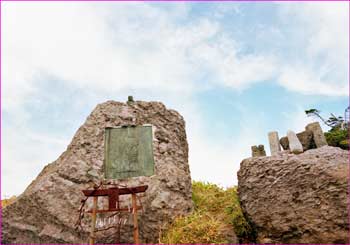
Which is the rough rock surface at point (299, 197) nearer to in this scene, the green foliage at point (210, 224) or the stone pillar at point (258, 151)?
the green foliage at point (210, 224)

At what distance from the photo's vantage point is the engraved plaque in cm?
598

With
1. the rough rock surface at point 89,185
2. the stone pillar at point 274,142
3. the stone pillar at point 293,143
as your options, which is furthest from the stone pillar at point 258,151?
the rough rock surface at point 89,185

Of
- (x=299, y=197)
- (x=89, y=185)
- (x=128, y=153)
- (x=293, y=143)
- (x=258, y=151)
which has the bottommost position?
(x=299, y=197)

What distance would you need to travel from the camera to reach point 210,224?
5.40 m

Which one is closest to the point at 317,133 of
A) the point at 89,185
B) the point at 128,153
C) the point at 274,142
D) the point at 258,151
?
the point at 274,142

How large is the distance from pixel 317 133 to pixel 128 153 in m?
6.45

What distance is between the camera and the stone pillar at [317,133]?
9.54 meters

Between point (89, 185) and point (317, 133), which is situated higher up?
point (317, 133)

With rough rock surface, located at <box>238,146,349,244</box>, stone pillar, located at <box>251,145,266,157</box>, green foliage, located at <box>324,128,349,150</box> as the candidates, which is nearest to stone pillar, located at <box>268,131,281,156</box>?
stone pillar, located at <box>251,145,266,157</box>

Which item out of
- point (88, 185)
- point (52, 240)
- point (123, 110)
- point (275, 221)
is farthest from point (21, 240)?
Result: point (275, 221)

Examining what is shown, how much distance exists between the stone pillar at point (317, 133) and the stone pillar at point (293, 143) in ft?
2.11

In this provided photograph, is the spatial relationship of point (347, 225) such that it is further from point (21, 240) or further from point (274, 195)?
point (21, 240)

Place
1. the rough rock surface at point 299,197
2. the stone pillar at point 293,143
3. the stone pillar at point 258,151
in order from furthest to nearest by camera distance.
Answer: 1. the stone pillar at point 258,151
2. the stone pillar at point 293,143
3. the rough rock surface at point 299,197

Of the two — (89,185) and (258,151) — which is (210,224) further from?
(258,151)
